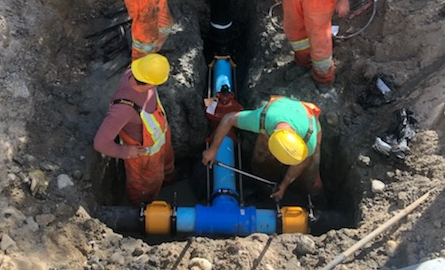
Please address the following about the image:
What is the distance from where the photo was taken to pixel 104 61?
5445 mm

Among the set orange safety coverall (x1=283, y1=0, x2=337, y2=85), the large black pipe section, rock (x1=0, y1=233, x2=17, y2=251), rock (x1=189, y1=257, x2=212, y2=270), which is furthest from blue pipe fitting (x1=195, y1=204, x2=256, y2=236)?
the large black pipe section

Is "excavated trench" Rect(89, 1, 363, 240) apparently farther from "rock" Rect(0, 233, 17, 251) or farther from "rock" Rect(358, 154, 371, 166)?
"rock" Rect(0, 233, 17, 251)

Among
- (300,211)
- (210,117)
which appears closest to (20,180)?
(210,117)

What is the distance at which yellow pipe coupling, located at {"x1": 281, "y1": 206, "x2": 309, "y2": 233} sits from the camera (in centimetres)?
452

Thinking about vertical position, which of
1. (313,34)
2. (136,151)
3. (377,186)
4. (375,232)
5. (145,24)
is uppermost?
(145,24)

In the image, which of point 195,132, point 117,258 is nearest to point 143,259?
point 117,258

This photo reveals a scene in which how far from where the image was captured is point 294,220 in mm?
4527

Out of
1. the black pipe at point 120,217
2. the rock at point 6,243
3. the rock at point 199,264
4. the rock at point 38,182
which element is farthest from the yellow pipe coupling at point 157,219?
the rock at point 6,243

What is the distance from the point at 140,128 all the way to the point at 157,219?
0.88 metres

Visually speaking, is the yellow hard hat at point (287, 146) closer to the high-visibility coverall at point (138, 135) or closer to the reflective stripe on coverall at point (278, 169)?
the reflective stripe on coverall at point (278, 169)

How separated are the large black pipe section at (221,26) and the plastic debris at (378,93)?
2.15 meters

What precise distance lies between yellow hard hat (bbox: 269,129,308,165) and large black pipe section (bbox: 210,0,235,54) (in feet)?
9.58

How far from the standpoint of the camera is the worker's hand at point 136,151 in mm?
4234

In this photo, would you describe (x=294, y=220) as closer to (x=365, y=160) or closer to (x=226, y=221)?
(x=226, y=221)
